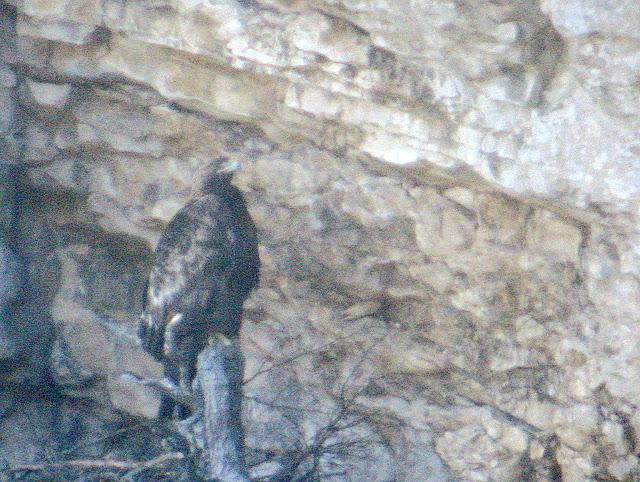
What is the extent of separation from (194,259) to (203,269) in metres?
0.05

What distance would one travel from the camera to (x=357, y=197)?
3.88 m

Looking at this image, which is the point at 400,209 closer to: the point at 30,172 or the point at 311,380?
the point at 311,380

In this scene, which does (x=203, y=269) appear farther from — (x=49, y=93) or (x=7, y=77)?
(x=7, y=77)

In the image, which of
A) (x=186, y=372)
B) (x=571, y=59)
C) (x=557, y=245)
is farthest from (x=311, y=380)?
(x=571, y=59)

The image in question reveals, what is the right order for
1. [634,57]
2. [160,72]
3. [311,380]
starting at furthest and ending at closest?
[311,380]
[160,72]
[634,57]

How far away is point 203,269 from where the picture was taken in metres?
3.58

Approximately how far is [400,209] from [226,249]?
0.68 m

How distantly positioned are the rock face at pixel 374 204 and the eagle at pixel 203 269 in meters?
0.28

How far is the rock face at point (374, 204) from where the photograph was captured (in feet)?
11.0

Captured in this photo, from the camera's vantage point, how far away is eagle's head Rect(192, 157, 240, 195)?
3.61 m

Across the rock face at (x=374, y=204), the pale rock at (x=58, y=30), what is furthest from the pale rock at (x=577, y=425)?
the pale rock at (x=58, y=30)

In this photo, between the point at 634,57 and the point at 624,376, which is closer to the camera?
the point at 634,57

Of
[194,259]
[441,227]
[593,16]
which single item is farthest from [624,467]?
[194,259]

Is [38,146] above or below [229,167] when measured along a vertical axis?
below
